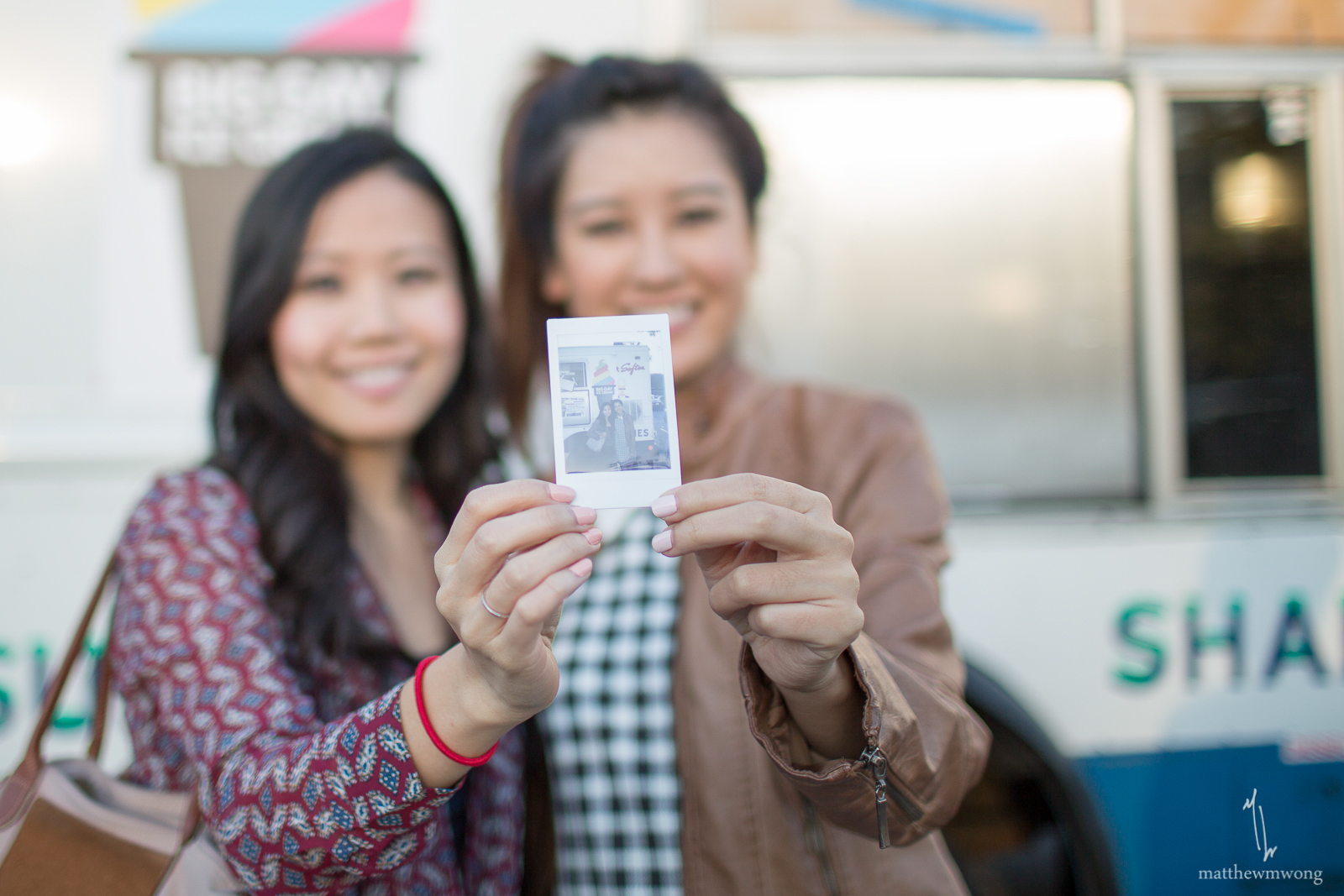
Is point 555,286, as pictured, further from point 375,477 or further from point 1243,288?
point 1243,288

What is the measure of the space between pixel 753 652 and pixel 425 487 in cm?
94

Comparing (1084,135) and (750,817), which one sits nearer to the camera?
(750,817)

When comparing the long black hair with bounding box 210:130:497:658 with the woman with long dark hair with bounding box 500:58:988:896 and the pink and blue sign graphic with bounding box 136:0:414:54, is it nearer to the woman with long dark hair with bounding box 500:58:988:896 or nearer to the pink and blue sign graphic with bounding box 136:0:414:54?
the woman with long dark hair with bounding box 500:58:988:896

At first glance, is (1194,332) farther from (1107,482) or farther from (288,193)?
(288,193)

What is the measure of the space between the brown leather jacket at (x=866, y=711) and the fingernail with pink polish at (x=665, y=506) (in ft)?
0.81

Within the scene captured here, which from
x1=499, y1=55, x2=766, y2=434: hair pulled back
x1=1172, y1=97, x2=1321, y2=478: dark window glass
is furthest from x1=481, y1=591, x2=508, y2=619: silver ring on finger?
x1=1172, y1=97, x2=1321, y2=478: dark window glass

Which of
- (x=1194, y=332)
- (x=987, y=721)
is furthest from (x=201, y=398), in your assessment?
(x=1194, y=332)

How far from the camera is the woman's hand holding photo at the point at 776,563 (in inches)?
33.4

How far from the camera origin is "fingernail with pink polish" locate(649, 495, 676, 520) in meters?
0.86

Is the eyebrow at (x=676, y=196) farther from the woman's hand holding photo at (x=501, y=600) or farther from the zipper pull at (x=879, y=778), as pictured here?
the zipper pull at (x=879, y=778)

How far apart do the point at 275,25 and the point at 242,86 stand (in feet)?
0.54

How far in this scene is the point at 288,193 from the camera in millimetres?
1479
